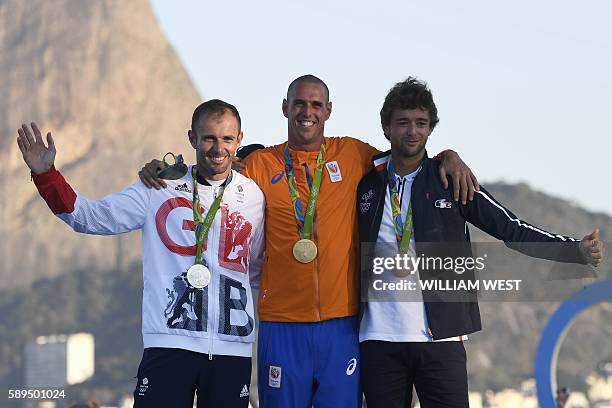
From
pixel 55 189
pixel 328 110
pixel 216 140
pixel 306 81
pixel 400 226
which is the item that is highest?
pixel 306 81

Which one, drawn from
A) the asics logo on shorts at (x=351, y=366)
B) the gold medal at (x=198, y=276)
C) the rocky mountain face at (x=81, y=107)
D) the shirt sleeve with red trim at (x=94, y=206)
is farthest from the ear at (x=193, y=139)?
the rocky mountain face at (x=81, y=107)

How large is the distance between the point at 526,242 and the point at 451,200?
0.46 m

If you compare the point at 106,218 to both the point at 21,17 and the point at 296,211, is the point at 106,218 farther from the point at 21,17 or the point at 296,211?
the point at 21,17

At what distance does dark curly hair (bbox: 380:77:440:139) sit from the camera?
260 inches

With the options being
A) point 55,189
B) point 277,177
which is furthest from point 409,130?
point 55,189

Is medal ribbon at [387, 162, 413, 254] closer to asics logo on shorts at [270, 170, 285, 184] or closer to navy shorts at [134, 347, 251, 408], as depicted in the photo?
asics logo on shorts at [270, 170, 285, 184]

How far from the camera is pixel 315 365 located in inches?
Answer: 260

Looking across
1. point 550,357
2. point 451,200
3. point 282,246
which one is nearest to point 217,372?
point 282,246

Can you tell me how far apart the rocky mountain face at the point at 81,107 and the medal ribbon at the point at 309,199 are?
9844 cm

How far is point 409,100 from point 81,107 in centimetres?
10787

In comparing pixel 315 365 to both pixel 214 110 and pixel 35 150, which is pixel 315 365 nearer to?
pixel 214 110

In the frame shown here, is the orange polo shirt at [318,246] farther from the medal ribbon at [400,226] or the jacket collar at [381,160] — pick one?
the medal ribbon at [400,226]

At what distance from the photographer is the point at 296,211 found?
6.66 metres

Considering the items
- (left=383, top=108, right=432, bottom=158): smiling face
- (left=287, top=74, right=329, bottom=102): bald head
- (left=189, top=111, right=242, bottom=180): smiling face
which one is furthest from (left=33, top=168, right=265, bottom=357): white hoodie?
(left=383, top=108, right=432, bottom=158): smiling face
